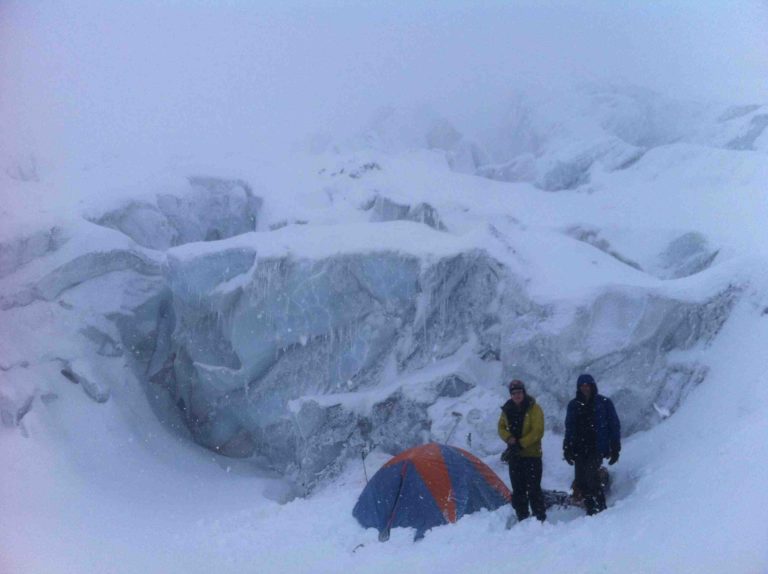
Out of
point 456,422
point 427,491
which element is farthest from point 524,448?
point 456,422

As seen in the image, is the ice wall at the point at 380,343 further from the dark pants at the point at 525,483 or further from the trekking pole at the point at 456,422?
the dark pants at the point at 525,483

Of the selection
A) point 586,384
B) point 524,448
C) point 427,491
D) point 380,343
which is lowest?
point 380,343

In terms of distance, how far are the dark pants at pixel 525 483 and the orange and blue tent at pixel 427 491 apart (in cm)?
65

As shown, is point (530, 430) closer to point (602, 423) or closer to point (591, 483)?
point (602, 423)

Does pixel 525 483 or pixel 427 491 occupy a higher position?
pixel 525 483

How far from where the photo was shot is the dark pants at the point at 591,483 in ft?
16.7

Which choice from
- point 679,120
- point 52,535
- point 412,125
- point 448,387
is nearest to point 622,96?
point 679,120

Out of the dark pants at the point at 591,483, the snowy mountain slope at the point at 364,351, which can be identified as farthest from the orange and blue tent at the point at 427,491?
Answer: the dark pants at the point at 591,483

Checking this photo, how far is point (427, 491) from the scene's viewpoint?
5680 mm

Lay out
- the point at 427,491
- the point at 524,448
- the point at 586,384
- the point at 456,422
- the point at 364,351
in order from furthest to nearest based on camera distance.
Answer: the point at 364,351
the point at 456,422
the point at 427,491
the point at 524,448
the point at 586,384

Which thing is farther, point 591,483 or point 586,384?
point 591,483

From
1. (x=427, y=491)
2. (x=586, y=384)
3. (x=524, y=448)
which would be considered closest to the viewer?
(x=586, y=384)

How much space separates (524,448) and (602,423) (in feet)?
2.17

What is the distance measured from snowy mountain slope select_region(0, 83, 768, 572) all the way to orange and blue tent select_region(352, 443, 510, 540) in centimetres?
31
